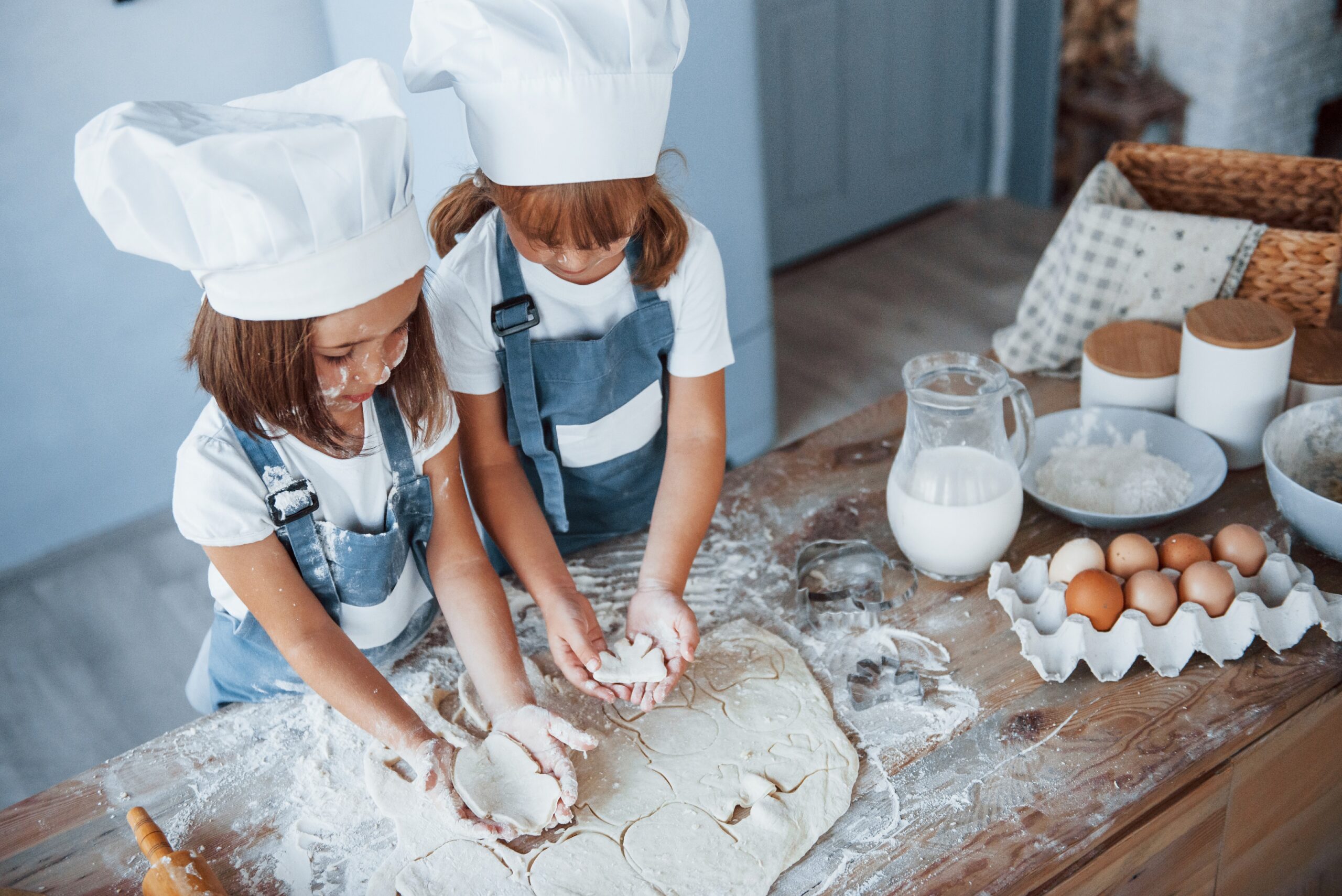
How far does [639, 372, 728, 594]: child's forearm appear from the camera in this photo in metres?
1.11

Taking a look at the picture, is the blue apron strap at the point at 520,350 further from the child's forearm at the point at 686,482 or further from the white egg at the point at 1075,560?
the white egg at the point at 1075,560

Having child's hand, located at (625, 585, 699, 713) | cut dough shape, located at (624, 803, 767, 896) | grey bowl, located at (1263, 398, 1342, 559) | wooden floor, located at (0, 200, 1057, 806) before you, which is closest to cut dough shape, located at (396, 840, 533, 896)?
cut dough shape, located at (624, 803, 767, 896)

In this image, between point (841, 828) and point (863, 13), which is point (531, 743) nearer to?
point (841, 828)

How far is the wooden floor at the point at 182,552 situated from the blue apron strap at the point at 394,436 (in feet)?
4.47

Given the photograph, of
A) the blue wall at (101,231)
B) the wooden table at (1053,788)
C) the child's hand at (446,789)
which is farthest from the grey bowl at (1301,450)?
the blue wall at (101,231)

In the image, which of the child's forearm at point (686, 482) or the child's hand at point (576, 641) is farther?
the child's forearm at point (686, 482)

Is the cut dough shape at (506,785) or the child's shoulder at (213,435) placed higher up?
the child's shoulder at (213,435)

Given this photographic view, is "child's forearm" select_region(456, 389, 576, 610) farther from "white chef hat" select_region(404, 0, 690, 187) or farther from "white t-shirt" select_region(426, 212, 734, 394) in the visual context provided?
"white chef hat" select_region(404, 0, 690, 187)

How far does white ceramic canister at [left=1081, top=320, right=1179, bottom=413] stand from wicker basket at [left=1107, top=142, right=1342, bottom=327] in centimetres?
15

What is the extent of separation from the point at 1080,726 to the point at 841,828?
25 centimetres

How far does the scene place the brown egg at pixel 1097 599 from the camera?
97 centimetres

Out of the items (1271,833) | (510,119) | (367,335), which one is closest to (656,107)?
(510,119)

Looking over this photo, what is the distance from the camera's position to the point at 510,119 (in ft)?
2.97

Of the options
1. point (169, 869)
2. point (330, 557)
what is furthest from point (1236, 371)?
point (169, 869)
